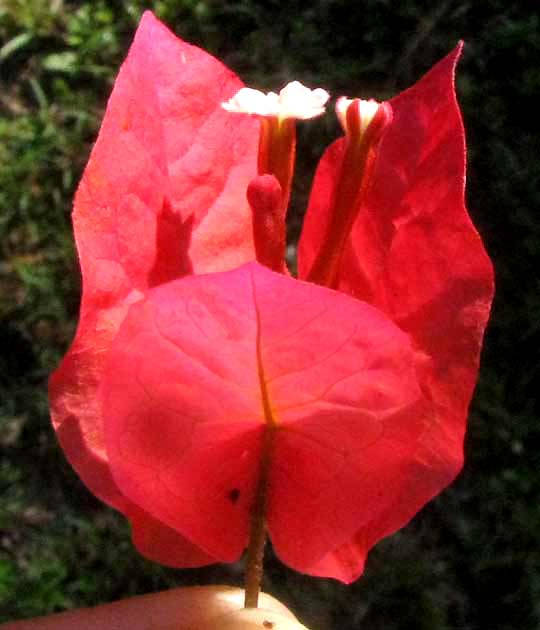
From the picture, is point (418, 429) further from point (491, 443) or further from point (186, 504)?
point (491, 443)

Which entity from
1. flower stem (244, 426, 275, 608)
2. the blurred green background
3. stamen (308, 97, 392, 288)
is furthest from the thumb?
the blurred green background

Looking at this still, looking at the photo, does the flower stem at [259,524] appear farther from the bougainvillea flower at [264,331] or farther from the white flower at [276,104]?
the white flower at [276,104]

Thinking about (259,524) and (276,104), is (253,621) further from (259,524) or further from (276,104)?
(276,104)

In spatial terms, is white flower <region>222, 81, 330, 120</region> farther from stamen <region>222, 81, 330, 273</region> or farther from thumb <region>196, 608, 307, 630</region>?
thumb <region>196, 608, 307, 630</region>

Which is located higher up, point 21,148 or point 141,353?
point 141,353

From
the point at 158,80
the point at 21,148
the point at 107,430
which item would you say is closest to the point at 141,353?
the point at 107,430
